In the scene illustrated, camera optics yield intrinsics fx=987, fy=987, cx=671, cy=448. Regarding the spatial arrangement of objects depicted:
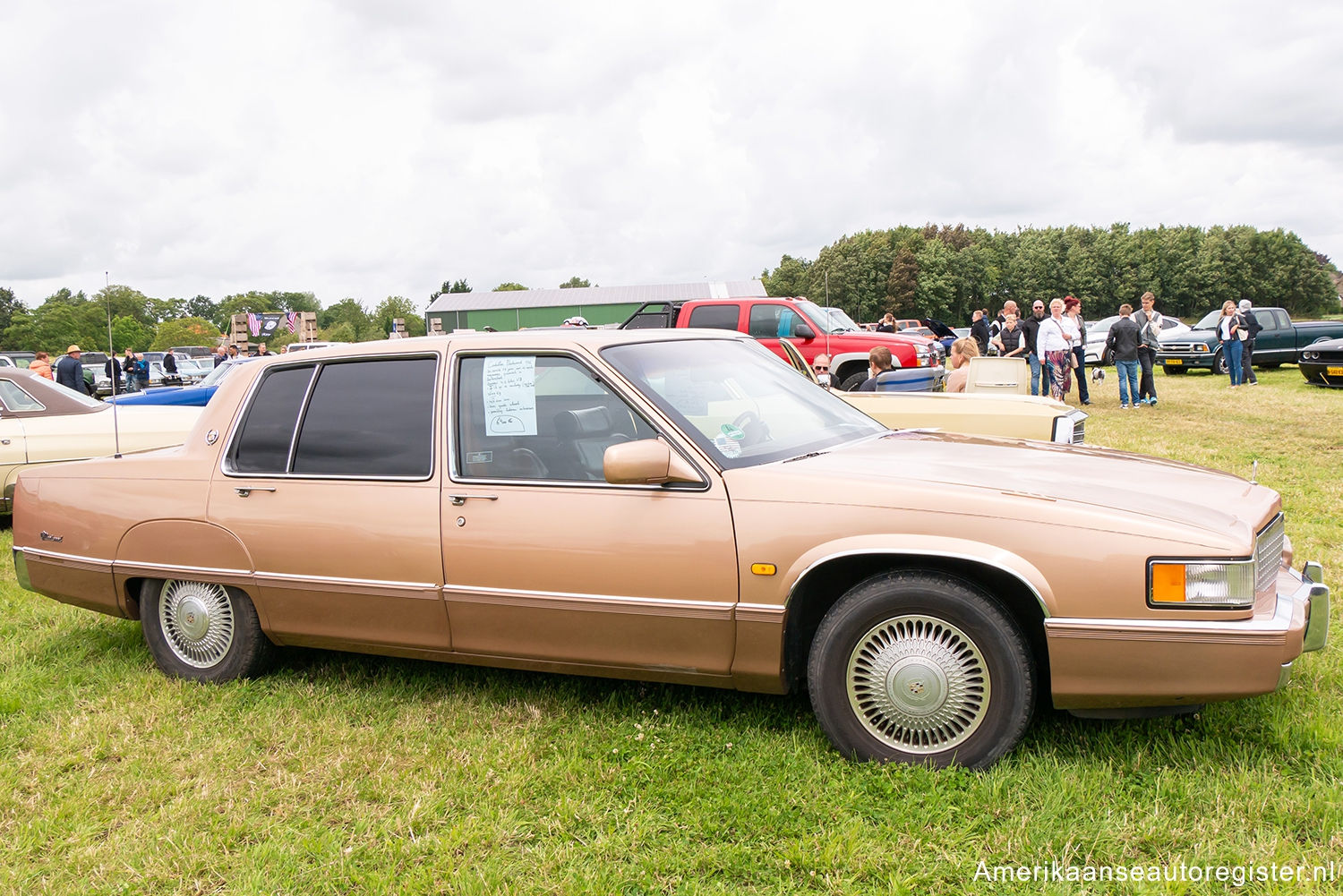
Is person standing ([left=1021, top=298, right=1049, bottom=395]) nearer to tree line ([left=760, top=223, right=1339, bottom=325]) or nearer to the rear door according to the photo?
the rear door

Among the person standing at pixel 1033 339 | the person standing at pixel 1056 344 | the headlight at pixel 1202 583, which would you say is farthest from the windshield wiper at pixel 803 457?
the person standing at pixel 1033 339

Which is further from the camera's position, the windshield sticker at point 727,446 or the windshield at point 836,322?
the windshield at point 836,322

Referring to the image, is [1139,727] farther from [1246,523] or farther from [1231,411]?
[1231,411]

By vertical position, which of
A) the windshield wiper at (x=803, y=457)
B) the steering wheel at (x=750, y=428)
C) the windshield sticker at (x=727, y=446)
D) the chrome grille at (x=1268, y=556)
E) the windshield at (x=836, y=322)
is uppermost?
the windshield at (x=836, y=322)

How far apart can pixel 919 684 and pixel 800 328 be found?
→ 12.7 meters

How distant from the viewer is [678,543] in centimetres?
343

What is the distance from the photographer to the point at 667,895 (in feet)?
8.93

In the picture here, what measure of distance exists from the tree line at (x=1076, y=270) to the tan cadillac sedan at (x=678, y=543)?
91168 millimetres

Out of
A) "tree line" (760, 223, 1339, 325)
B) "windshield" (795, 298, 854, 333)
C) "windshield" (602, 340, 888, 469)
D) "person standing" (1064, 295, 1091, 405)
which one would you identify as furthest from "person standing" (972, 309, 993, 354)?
"tree line" (760, 223, 1339, 325)

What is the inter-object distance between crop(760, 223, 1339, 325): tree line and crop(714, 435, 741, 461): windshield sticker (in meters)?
91.4

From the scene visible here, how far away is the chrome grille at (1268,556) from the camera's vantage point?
3133 mm

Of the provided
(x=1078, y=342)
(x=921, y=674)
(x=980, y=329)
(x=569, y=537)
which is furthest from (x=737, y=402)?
(x=980, y=329)

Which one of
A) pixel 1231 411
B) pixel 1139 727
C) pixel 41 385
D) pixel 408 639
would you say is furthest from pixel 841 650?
pixel 1231 411

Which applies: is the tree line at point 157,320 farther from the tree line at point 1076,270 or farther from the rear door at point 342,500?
the tree line at point 1076,270
